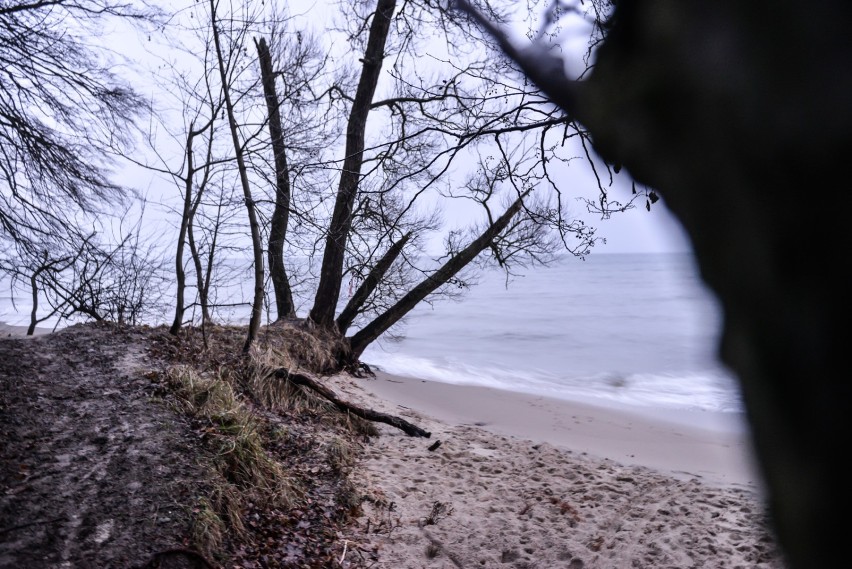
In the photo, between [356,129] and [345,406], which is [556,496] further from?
[356,129]

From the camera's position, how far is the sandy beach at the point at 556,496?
16.8 ft

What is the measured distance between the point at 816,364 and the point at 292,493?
5.11m

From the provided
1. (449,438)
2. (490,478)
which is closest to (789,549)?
(490,478)

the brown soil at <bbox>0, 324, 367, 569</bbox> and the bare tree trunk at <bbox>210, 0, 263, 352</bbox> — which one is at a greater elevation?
the bare tree trunk at <bbox>210, 0, 263, 352</bbox>

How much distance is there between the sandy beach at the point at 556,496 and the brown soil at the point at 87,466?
1.60 meters

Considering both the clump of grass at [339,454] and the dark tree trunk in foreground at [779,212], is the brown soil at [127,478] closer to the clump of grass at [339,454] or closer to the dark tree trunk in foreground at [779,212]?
the clump of grass at [339,454]

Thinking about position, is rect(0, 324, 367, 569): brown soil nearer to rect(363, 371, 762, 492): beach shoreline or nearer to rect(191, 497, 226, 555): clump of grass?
rect(191, 497, 226, 555): clump of grass

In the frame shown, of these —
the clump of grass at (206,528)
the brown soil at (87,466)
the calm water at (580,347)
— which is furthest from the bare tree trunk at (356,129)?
the clump of grass at (206,528)

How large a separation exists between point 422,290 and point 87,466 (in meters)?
8.21

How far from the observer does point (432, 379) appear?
14406mm

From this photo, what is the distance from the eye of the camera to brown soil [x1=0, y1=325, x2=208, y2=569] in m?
3.78

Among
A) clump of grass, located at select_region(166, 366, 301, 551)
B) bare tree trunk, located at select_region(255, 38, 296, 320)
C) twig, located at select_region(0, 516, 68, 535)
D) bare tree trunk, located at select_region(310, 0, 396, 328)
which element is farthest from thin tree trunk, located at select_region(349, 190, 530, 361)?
twig, located at select_region(0, 516, 68, 535)

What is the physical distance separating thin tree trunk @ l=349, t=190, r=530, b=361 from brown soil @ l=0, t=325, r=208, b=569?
5.95 metres

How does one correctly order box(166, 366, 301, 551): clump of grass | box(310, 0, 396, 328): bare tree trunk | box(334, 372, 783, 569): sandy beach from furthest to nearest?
box(310, 0, 396, 328): bare tree trunk, box(334, 372, 783, 569): sandy beach, box(166, 366, 301, 551): clump of grass
